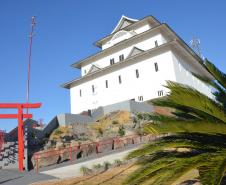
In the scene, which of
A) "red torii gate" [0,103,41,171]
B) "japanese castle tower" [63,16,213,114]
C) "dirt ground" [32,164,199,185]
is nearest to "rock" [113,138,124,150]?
"red torii gate" [0,103,41,171]

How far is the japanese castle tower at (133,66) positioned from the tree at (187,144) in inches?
1168

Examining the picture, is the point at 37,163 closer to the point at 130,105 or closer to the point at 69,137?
the point at 69,137

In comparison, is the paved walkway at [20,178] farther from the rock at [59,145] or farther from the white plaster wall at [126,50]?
the white plaster wall at [126,50]

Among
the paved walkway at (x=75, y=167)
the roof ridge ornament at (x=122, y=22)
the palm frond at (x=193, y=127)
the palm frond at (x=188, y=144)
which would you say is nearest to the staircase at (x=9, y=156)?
the paved walkway at (x=75, y=167)

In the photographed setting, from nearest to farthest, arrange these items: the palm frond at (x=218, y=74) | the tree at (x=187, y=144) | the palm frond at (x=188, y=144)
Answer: the tree at (x=187, y=144) → the palm frond at (x=188, y=144) → the palm frond at (x=218, y=74)

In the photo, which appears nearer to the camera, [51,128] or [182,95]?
[182,95]

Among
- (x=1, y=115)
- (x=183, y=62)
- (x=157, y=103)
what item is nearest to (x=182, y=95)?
(x=157, y=103)

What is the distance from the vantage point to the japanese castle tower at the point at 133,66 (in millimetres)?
39312

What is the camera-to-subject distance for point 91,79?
47.4m

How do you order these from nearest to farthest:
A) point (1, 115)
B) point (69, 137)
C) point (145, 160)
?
point (145, 160)
point (1, 115)
point (69, 137)

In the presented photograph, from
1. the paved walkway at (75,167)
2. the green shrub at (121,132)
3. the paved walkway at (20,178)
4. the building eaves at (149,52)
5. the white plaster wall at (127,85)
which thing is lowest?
the paved walkway at (20,178)

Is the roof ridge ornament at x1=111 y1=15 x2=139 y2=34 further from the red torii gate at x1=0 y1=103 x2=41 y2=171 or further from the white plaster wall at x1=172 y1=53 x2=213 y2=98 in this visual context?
the red torii gate at x1=0 y1=103 x2=41 y2=171

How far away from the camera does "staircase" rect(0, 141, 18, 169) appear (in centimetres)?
2350

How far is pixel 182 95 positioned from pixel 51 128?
29439 millimetres
